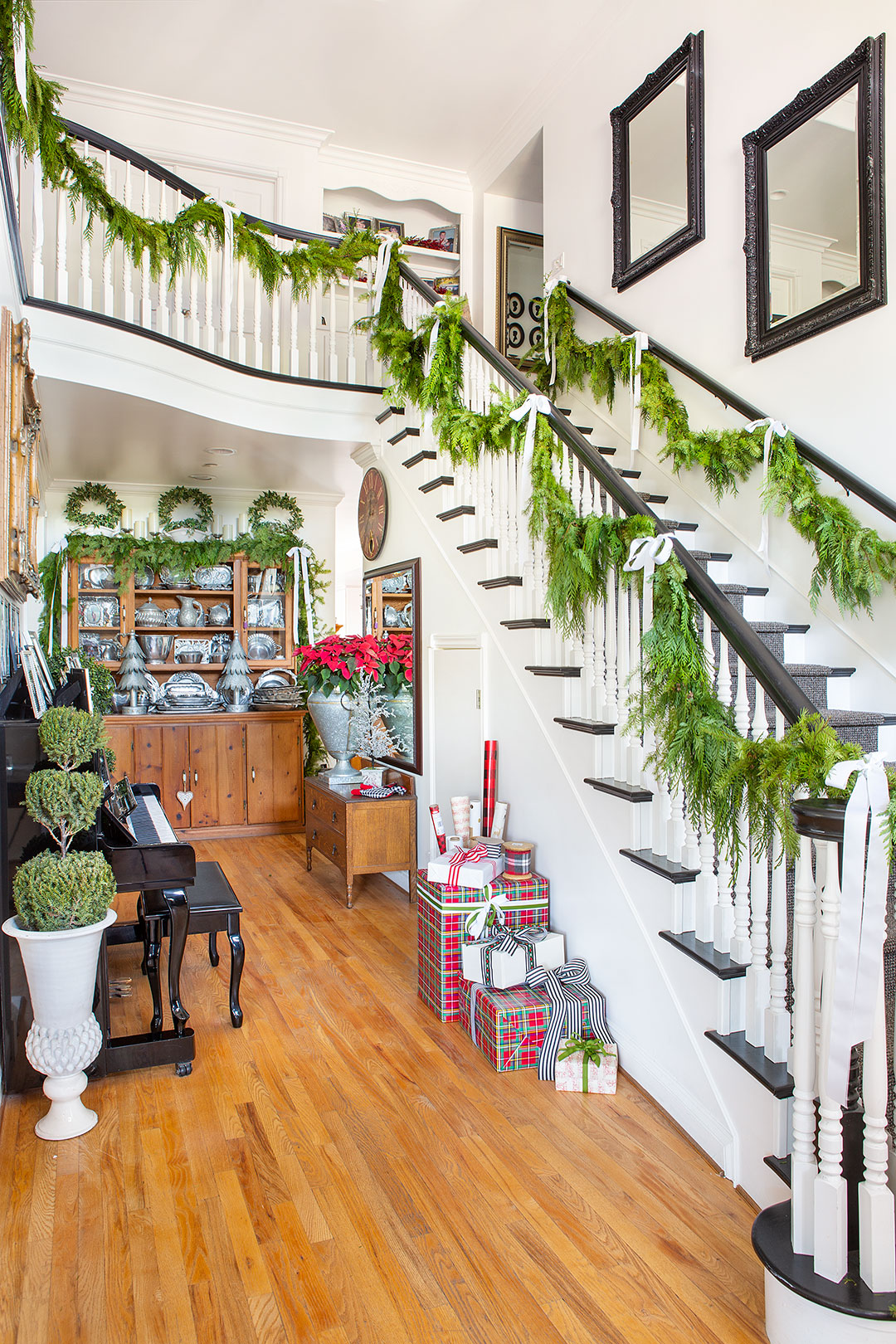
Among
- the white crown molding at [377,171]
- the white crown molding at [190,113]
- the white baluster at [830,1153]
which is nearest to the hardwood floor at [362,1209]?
the white baluster at [830,1153]

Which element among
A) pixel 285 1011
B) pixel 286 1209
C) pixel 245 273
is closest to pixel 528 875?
pixel 285 1011

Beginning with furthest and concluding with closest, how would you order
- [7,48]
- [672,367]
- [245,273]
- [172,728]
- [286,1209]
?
[245,273] → [172,728] → [672,367] → [7,48] → [286,1209]

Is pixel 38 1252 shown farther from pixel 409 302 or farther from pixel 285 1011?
pixel 409 302

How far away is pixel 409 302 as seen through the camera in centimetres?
474

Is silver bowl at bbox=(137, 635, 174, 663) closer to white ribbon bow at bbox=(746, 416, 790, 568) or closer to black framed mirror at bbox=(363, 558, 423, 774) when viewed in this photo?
black framed mirror at bbox=(363, 558, 423, 774)

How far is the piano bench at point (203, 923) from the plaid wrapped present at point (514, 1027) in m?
0.89

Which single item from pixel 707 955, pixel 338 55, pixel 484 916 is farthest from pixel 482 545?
pixel 338 55

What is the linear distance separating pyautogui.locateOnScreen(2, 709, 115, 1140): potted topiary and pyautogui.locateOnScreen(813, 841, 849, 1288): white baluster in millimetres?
1838

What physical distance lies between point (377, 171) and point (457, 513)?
176 inches

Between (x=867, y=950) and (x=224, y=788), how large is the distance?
524 cm

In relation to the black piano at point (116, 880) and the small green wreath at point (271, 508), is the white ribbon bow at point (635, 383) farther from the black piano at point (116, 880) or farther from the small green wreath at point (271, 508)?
the small green wreath at point (271, 508)

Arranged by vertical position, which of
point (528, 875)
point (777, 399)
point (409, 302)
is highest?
point (409, 302)

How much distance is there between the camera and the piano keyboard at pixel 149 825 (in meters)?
2.94

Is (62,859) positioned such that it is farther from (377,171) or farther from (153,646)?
→ (377,171)
